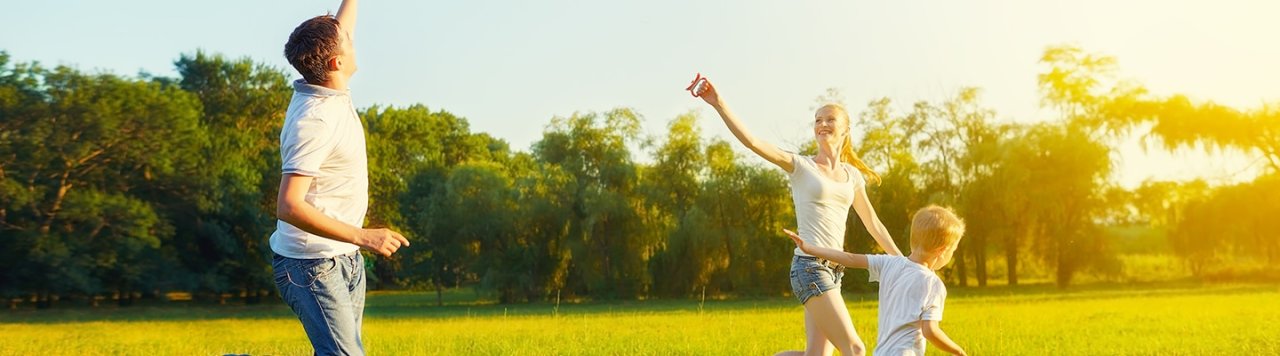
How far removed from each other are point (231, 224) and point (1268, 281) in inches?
1290

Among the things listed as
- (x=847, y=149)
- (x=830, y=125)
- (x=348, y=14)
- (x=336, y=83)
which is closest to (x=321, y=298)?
(x=336, y=83)

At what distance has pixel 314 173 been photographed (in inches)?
156

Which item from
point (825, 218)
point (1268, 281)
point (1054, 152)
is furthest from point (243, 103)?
point (825, 218)

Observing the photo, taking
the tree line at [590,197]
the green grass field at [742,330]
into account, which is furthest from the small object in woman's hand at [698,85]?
the tree line at [590,197]

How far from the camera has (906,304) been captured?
5508 millimetres

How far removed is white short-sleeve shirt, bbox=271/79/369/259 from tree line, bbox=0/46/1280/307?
33.1 m

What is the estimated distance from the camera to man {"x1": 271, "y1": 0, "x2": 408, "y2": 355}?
4020mm

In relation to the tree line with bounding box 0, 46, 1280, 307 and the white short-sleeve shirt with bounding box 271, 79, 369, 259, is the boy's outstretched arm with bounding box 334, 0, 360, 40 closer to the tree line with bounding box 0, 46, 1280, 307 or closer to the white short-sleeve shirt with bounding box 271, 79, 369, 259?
the white short-sleeve shirt with bounding box 271, 79, 369, 259

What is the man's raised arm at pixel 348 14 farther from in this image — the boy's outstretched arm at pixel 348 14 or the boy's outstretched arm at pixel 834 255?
the boy's outstretched arm at pixel 834 255

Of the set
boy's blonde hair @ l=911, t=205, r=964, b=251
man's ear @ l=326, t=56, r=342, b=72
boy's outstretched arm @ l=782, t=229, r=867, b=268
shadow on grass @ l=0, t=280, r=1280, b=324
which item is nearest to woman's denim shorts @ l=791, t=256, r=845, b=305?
boy's outstretched arm @ l=782, t=229, r=867, b=268

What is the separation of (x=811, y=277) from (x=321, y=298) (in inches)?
120

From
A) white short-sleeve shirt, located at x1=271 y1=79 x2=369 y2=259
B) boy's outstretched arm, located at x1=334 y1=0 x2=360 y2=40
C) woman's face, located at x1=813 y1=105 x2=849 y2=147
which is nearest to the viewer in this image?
white short-sleeve shirt, located at x1=271 y1=79 x2=369 y2=259

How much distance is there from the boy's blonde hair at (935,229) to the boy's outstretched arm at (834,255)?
0.89 feet

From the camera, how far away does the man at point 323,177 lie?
402 cm
